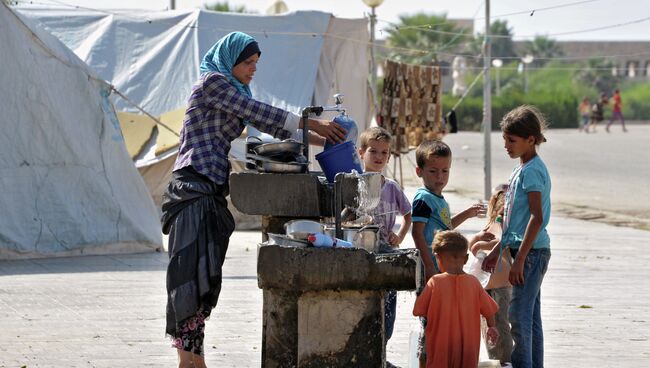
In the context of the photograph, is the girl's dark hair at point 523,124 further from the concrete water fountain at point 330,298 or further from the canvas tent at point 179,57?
the canvas tent at point 179,57

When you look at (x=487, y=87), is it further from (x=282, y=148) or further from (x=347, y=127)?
(x=282, y=148)

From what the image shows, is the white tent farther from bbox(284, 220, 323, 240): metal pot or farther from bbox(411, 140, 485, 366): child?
bbox(284, 220, 323, 240): metal pot

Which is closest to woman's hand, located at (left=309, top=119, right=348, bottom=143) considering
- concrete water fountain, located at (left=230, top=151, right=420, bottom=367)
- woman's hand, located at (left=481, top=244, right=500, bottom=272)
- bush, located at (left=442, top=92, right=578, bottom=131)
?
concrete water fountain, located at (left=230, top=151, right=420, bottom=367)

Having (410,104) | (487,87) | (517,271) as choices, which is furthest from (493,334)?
(487,87)

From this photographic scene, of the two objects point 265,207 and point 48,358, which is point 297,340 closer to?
point 265,207

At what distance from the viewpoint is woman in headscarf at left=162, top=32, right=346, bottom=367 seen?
6.30 metres

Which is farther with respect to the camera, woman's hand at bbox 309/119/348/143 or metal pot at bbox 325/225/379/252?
woman's hand at bbox 309/119/348/143

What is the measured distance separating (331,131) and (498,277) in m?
1.22

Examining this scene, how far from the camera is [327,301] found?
5574 mm

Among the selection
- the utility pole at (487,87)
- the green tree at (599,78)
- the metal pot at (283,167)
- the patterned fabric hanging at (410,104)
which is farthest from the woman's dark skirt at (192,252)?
the green tree at (599,78)

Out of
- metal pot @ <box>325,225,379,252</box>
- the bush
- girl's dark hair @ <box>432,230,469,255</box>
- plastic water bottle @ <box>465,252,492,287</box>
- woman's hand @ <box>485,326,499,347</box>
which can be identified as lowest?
the bush

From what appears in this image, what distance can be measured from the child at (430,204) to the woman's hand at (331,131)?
73cm

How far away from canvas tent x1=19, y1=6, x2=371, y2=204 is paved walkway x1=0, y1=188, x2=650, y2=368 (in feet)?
11.9

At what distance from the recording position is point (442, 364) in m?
5.85
